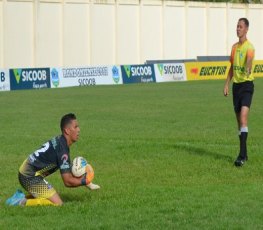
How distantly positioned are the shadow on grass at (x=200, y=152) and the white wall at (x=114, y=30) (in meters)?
38.9

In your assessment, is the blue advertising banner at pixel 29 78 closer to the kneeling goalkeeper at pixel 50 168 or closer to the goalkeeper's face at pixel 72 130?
the kneeling goalkeeper at pixel 50 168

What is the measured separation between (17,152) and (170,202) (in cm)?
615

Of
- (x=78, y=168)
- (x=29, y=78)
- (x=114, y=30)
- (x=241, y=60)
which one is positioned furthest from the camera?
(x=114, y=30)

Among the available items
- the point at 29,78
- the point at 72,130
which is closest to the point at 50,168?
the point at 72,130

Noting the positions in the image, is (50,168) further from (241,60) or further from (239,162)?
(241,60)

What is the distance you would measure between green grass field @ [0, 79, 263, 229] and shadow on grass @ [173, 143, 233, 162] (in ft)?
0.06

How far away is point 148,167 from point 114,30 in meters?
48.1

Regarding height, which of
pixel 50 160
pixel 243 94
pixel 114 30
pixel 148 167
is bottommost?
pixel 148 167

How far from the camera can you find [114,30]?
6050cm

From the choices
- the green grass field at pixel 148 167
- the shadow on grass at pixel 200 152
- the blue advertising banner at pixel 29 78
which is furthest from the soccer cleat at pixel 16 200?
the blue advertising banner at pixel 29 78

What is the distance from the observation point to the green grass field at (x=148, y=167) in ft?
28.7

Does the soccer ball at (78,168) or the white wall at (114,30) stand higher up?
the white wall at (114,30)

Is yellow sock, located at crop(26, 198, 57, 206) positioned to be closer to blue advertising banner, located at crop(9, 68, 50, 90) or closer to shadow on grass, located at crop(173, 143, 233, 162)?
shadow on grass, located at crop(173, 143, 233, 162)

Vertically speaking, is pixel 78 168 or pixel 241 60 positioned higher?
pixel 241 60
